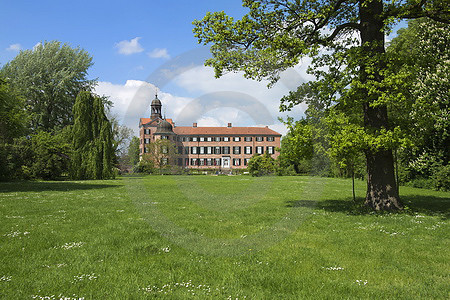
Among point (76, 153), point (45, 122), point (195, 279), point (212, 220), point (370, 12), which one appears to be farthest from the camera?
point (45, 122)

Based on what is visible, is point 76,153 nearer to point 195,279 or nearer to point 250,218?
point 250,218

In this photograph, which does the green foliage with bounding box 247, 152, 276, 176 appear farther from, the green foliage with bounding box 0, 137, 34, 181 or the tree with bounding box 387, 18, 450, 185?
the green foliage with bounding box 0, 137, 34, 181

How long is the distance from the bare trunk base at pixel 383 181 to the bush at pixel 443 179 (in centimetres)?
1321

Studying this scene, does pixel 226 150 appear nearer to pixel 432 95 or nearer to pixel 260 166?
pixel 260 166

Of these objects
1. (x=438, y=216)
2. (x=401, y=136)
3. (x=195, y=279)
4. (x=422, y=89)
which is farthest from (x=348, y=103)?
(x=422, y=89)

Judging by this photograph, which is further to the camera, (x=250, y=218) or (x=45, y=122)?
(x=45, y=122)

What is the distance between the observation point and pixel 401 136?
10570mm

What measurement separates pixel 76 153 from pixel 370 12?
31250 millimetres

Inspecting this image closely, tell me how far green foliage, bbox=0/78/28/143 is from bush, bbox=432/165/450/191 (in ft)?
107

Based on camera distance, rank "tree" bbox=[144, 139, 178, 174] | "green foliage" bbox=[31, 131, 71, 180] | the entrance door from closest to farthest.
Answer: "green foliage" bbox=[31, 131, 71, 180] < "tree" bbox=[144, 139, 178, 174] < the entrance door

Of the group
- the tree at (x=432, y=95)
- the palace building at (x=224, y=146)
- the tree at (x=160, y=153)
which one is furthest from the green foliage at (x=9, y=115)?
the palace building at (x=224, y=146)

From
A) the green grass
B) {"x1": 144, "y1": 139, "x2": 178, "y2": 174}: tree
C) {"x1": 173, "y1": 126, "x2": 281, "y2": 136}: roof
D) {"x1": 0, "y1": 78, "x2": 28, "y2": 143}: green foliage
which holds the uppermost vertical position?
{"x1": 173, "y1": 126, "x2": 281, "y2": 136}: roof

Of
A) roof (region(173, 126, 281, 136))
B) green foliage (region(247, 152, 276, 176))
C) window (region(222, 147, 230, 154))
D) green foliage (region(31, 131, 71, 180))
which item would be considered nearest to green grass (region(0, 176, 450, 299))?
green foliage (region(31, 131, 71, 180))

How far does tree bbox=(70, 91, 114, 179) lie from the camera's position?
33531 mm
